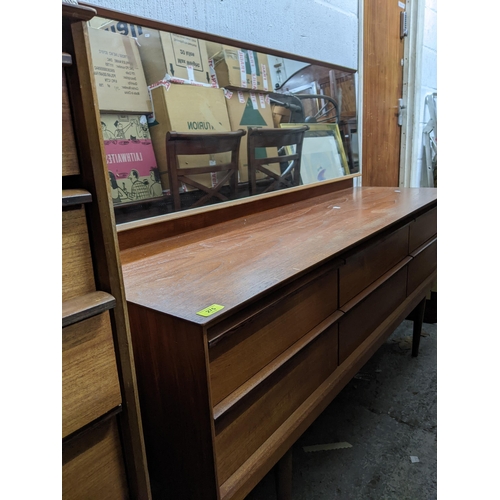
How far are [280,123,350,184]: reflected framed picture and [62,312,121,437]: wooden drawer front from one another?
3.83ft

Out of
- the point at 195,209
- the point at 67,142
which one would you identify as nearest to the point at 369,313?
the point at 195,209

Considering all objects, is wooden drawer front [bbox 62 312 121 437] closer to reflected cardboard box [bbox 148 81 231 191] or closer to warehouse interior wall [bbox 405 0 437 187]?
reflected cardboard box [bbox 148 81 231 191]

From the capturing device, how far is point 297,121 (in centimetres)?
153

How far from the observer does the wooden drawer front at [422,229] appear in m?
1.39

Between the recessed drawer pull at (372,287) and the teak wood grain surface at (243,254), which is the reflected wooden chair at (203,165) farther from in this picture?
the recessed drawer pull at (372,287)

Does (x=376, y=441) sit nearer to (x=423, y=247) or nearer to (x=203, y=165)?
(x=423, y=247)

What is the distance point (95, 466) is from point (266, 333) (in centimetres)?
34

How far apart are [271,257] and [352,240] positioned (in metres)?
0.23

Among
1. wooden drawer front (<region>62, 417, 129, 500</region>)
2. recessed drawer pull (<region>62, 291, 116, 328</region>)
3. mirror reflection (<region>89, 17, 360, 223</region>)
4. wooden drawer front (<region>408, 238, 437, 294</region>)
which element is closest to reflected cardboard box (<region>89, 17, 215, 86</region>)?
mirror reflection (<region>89, 17, 360, 223</region>)

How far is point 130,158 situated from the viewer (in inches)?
38.4

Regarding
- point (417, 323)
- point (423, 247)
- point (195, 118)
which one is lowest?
point (417, 323)

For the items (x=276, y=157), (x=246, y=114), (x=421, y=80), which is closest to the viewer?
(x=246, y=114)

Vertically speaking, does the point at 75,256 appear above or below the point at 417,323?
above
